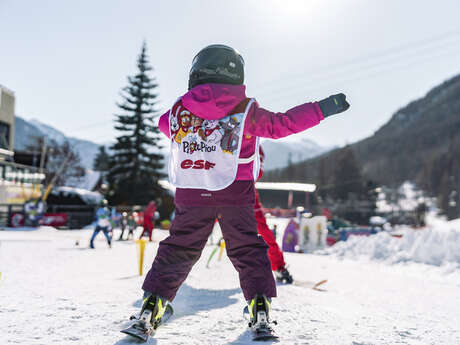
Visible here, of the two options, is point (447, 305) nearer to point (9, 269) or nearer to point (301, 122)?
point (301, 122)

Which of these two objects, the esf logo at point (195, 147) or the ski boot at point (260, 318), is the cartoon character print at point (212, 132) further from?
the ski boot at point (260, 318)

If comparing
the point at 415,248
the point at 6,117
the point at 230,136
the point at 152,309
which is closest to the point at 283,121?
the point at 230,136

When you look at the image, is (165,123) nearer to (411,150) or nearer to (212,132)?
(212,132)

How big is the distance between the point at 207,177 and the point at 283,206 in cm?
3920

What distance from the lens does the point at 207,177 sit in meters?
2.08

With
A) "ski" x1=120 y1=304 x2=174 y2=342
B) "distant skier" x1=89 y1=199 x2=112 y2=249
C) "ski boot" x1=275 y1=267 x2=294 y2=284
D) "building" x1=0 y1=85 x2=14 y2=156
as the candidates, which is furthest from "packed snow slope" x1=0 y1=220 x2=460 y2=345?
"building" x1=0 y1=85 x2=14 y2=156

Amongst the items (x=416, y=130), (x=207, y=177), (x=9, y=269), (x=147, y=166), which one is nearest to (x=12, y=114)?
(x=147, y=166)

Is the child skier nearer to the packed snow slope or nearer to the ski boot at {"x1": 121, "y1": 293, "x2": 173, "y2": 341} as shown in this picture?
the ski boot at {"x1": 121, "y1": 293, "x2": 173, "y2": 341}

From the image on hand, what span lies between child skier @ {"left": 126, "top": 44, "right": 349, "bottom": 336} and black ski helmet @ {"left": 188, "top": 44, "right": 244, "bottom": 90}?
0.08 metres

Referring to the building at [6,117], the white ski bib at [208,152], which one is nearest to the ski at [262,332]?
the white ski bib at [208,152]

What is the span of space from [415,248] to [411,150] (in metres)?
119

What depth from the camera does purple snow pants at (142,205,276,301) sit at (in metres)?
1.97

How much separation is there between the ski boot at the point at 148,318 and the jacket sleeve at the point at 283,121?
3.55 feet

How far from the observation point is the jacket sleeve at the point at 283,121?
2066 millimetres
